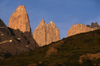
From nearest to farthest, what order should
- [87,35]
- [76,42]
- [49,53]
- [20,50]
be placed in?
[49,53]
[76,42]
[87,35]
[20,50]

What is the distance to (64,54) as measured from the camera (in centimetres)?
3025

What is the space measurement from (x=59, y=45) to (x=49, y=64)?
12.1 m

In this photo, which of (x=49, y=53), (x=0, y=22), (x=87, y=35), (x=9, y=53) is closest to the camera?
(x=49, y=53)

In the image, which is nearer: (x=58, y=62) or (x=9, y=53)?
(x=58, y=62)

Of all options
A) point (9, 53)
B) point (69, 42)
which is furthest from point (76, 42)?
point (9, 53)

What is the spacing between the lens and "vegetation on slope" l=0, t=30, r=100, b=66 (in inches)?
1022

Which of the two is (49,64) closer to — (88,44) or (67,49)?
(67,49)

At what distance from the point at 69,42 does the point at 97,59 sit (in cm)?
1281

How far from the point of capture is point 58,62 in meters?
25.9

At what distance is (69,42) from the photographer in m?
37.9

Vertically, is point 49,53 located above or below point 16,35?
below

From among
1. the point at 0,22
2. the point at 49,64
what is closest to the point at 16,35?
the point at 0,22

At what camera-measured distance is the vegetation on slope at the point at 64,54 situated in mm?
25953

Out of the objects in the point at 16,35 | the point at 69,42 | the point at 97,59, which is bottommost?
the point at 97,59
